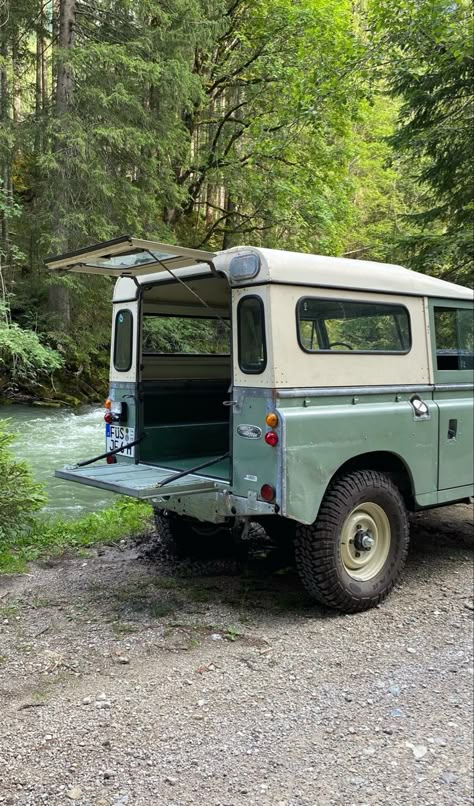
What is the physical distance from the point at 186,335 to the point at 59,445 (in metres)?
5.92

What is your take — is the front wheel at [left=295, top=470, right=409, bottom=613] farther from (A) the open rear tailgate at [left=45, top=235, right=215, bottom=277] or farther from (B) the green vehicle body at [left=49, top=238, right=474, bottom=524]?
(A) the open rear tailgate at [left=45, top=235, right=215, bottom=277]

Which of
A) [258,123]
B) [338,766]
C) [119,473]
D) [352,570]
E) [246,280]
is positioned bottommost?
[338,766]

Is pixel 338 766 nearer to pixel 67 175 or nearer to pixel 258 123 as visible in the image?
pixel 67 175

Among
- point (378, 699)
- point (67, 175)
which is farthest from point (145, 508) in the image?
point (67, 175)

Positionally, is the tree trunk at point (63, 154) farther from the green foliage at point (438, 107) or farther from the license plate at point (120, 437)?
the license plate at point (120, 437)

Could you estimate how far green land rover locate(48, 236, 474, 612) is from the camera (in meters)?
4.30

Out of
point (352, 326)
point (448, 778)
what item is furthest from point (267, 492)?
→ point (448, 778)

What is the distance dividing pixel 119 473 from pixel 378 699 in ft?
8.16

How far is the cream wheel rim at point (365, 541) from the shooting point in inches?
185

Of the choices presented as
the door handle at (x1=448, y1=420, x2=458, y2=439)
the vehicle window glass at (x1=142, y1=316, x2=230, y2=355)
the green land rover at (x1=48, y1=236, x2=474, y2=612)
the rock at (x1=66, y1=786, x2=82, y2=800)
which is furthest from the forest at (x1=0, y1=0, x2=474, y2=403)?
the rock at (x1=66, y1=786, x2=82, y2=800)

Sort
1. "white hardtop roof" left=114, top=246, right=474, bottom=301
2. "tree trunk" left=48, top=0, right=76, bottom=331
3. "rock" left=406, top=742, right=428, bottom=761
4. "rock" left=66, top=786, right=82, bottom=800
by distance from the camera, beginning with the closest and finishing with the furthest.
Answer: "rock" left=66, top=786, right=82, bottom=800 < "rock" left=406, top=742, right=428, bottom=761 < "white hardtop roof" left=114, top=246, right=474, bottom=301 < "tree trunk" left=48, top=0, right=76, bottom=331

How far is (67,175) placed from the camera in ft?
49.2

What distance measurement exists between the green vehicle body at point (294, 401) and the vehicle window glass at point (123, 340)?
6cm

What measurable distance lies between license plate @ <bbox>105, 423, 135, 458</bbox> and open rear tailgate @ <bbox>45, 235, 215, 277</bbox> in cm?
133
